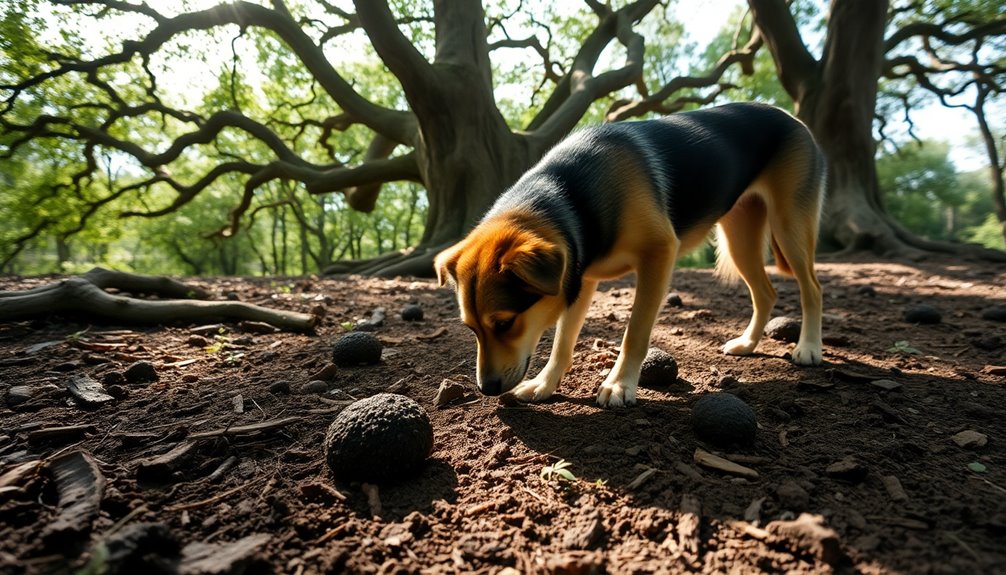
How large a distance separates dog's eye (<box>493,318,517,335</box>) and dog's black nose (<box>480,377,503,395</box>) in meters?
0.29

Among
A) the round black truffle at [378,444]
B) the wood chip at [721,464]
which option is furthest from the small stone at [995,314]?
the round black truffle at [378,444]

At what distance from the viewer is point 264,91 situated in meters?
17.8

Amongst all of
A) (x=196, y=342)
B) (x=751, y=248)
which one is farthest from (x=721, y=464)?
(x=196, y=342)

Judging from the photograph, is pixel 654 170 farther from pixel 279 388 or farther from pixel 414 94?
pixel 414 94

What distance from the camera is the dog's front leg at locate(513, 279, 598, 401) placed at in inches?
126

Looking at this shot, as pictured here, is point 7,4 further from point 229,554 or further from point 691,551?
point 691,551

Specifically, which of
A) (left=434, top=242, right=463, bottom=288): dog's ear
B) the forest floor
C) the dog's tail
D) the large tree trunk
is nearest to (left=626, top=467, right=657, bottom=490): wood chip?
the forest floor

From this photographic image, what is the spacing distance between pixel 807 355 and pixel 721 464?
81.2 inches

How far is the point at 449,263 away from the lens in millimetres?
3121

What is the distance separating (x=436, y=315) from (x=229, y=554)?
427cm

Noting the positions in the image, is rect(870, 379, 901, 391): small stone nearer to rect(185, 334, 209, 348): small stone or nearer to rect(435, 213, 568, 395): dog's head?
rect(435, 213, 568, 395): dog's head

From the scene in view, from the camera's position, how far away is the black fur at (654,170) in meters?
3.11

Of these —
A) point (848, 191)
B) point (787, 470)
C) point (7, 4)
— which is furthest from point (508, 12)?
point (787, 470)

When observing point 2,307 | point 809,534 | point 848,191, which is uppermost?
point 848,191
